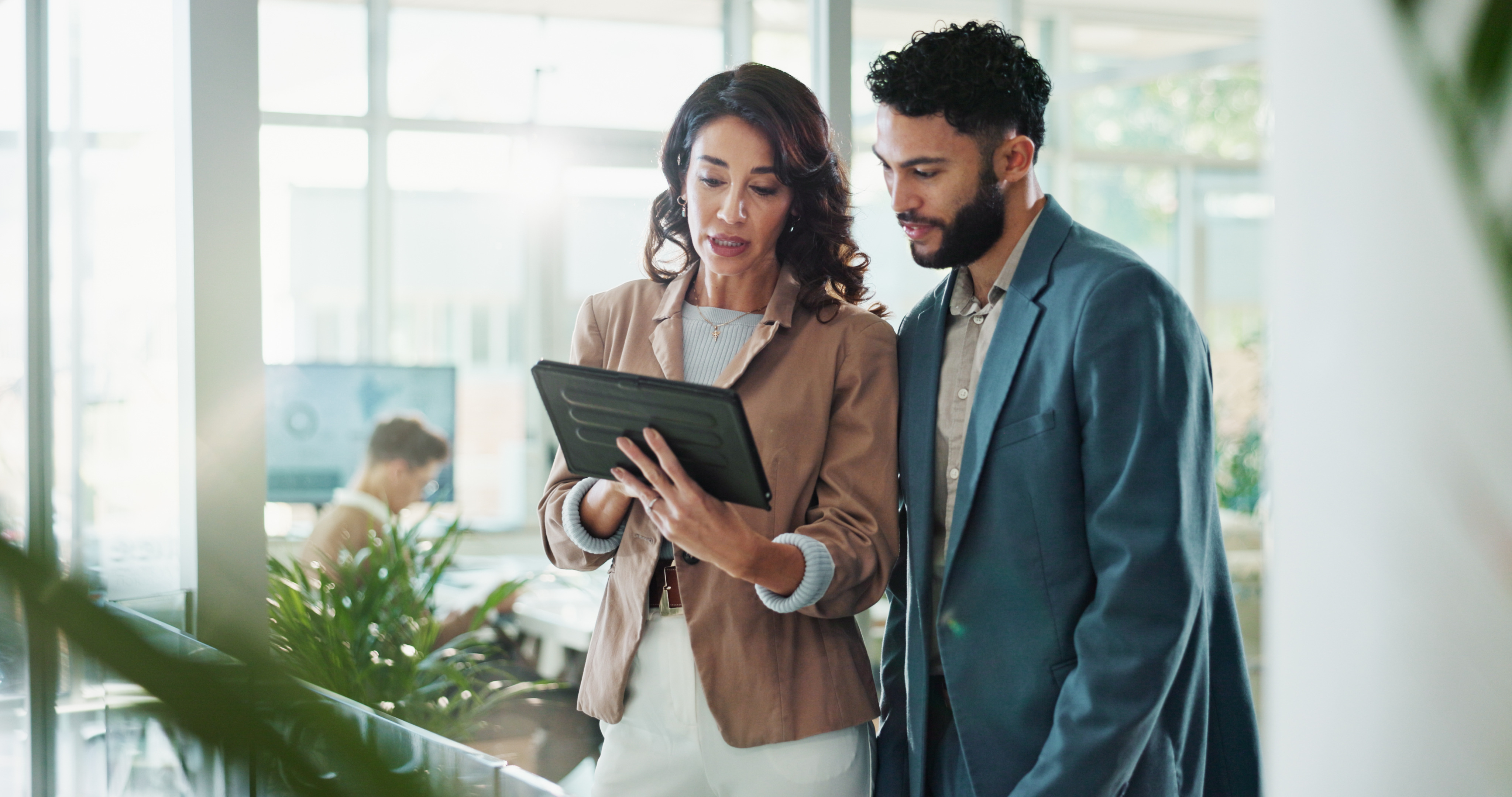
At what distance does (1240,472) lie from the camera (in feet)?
19.6

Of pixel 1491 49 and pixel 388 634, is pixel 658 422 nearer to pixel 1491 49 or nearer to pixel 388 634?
pixel 1491 49

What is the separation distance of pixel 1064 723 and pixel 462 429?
520cm

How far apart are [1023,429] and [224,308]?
3.69 feet

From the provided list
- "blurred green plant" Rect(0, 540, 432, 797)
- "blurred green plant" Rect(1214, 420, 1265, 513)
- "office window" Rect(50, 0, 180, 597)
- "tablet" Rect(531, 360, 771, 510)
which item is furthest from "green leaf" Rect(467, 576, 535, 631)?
"blurred green plant" Rect(1214, 420, 1265, 513)

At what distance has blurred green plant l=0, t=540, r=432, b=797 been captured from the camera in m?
0.15

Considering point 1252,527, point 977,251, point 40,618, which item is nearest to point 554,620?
point 977,251

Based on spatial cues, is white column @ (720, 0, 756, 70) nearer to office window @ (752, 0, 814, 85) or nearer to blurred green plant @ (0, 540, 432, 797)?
office window @ (752, 0, 814, 85)

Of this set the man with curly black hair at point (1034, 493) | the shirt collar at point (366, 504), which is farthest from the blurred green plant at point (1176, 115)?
the man with curly black hair at point (1034, 493)

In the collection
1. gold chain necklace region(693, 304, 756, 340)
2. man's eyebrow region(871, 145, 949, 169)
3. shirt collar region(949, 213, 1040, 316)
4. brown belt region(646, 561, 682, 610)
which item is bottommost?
brown belt region(646, 561, 682, 610)

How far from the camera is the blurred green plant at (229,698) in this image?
154 millimetres

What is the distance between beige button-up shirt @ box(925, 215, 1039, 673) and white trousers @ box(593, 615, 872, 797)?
0.19 meters

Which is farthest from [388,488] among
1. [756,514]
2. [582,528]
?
[756,514]

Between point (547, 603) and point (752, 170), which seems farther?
point (547, 603)

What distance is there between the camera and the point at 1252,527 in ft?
18.1
